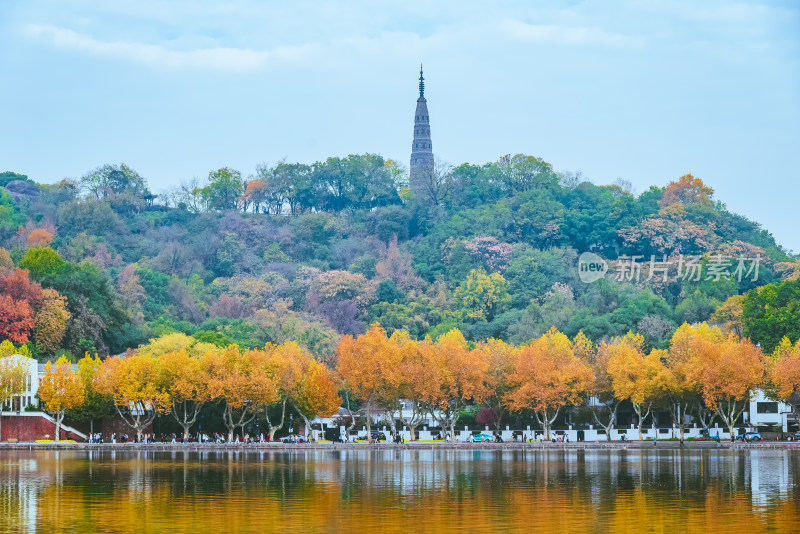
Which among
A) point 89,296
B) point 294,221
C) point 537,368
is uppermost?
point 294,221

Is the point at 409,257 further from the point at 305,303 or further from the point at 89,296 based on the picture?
the point at 89,296

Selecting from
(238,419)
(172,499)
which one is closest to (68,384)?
(238,419)

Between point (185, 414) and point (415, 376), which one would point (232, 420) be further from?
point (415, 376)

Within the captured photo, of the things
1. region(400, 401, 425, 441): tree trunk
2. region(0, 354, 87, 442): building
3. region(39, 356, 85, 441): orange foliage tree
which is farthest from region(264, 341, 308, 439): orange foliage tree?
region(0, 354, 87, 442): building

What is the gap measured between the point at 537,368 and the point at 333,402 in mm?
15308

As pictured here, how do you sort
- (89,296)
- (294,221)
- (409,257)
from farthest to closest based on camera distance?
(294,221)
(409,257)
(89,296)

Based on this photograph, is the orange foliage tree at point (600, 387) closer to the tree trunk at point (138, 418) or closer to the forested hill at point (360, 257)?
the forested hill at point (360, 257)

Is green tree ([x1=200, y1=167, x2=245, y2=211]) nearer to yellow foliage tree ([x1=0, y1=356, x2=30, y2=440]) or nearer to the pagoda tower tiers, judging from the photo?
the pagoda tower tiers

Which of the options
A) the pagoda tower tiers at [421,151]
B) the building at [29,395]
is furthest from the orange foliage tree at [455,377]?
the pagoda tower tiers at [421,151]

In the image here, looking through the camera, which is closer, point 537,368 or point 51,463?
point 51,463

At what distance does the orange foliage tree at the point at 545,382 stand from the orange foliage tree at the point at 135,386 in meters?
25.8

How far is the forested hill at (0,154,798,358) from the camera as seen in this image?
111m

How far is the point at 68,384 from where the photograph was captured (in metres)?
85.9

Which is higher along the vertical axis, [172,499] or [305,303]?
[305,303]
